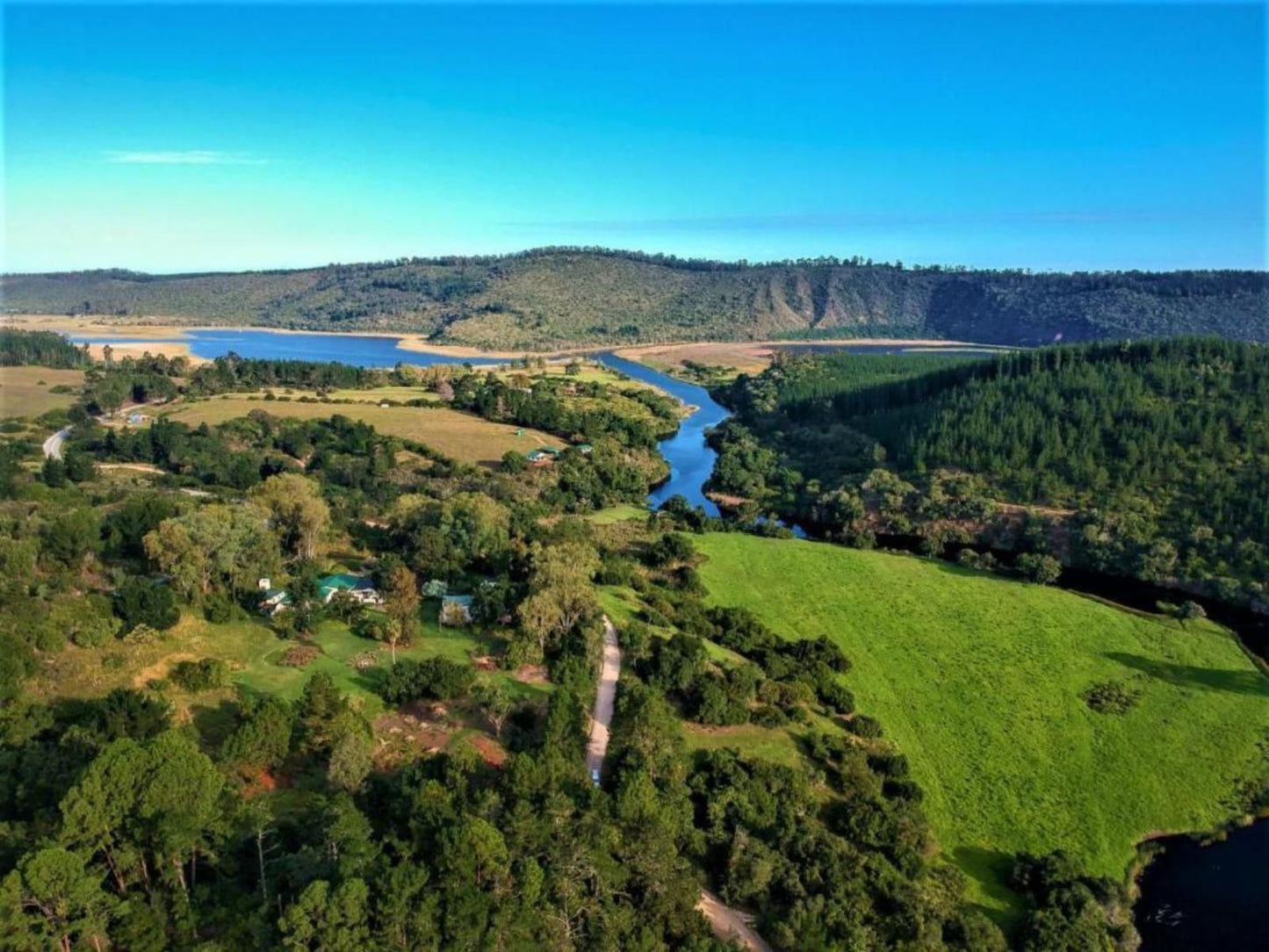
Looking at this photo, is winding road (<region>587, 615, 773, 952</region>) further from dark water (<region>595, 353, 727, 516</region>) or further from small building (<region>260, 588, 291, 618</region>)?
dark water (<region>595, 353, 727, 516</region>)

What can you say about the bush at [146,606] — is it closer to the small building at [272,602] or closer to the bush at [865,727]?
the small building at [272,602]

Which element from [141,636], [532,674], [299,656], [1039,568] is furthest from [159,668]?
[1039,568]

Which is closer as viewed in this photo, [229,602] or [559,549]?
[229,602]

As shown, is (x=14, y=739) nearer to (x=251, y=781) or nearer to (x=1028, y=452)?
(x=251, y=781)

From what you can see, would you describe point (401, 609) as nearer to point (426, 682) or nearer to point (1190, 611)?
point (426, 682)

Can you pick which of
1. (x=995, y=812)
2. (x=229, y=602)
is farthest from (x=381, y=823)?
(x=995, y=812)

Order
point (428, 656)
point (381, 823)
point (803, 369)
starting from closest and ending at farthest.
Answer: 1. point (381, 823)
2. point (428, 656)
3. point (803, 369)

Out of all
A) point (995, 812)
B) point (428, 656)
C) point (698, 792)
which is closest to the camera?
point (698, 792)
